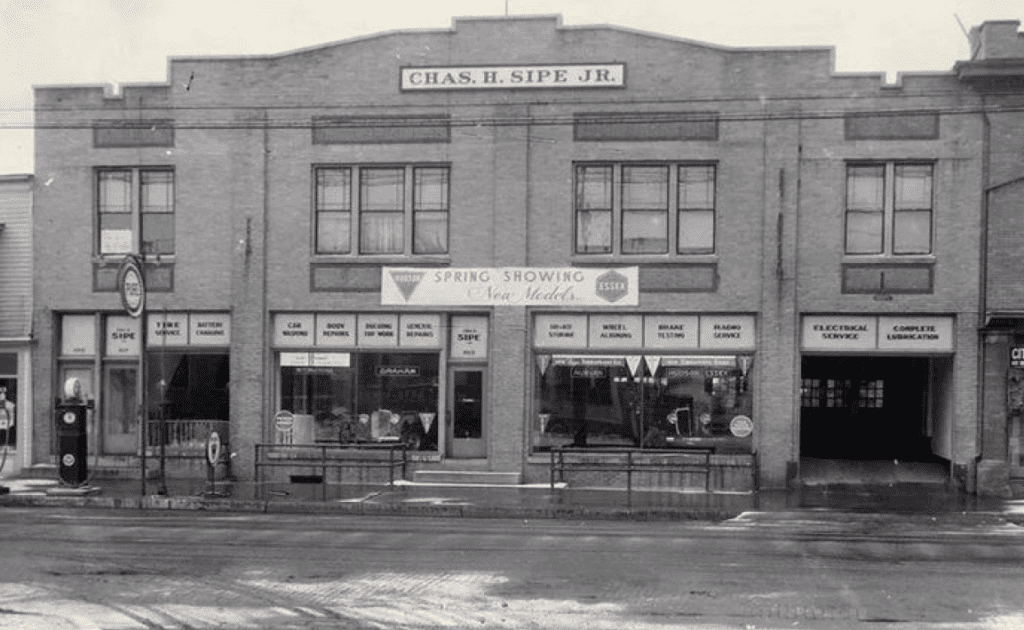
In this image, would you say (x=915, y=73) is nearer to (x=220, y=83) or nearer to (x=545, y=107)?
(x=545, y=107)

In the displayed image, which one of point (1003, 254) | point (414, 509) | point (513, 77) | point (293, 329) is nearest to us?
point (414, 509)

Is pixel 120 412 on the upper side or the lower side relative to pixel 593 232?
lower

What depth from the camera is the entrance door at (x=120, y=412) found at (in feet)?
76.0

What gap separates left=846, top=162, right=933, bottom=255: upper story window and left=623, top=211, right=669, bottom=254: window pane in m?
3.46

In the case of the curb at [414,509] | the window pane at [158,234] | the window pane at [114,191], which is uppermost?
the window pane at [114,191]

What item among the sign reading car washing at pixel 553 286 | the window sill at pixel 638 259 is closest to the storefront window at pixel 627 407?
the sign reading car washing at pixel 553 286

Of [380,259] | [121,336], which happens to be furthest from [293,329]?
[121,336]

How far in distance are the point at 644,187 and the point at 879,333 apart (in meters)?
5.10

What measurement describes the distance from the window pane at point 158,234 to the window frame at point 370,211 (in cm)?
297

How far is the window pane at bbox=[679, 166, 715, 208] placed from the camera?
2139cm

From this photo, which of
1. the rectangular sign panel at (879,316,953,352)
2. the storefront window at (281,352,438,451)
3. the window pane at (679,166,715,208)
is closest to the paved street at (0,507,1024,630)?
the rectangular sign panel at (879,316,953,352)

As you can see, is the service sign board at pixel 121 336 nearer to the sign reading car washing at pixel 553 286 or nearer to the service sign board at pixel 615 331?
the sign reading car washing at pixel 553 286

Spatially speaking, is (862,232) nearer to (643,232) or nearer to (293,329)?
(643,232)

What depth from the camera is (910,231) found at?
2095cm
